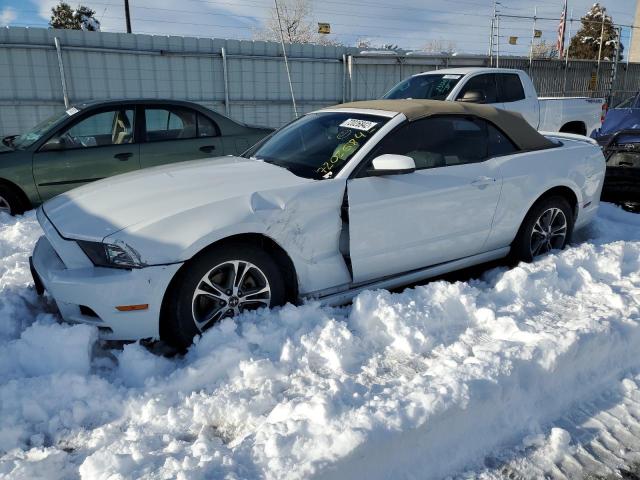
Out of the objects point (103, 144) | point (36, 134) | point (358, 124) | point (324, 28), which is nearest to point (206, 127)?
point (103, 144)

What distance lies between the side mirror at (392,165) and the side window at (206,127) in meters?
3.80

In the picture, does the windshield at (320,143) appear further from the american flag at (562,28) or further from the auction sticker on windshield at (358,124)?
the american flag at (562,28)

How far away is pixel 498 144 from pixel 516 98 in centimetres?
537

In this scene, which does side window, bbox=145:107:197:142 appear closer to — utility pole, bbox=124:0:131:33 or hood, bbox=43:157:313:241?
hood, bbox=43:157:313:241

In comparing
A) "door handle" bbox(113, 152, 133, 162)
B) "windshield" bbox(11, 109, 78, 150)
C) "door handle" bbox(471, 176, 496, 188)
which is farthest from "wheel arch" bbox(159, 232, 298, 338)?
"windshield" bbox(11, 109, 78, 150)

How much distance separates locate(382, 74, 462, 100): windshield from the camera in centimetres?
837

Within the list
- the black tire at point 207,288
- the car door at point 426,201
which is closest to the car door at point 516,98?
the car door at point 426,201

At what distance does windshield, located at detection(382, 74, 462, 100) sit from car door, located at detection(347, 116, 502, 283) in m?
4.33

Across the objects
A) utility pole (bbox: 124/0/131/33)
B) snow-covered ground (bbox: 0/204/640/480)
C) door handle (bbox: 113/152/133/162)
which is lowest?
snow-covered ground (bbox: 0/204/640/480)

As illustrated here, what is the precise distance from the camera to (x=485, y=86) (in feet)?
28.5

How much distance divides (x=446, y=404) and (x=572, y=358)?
95 centimetres

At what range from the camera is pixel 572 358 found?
301 centimetres

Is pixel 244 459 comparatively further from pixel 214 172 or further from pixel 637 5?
pixel 637 5

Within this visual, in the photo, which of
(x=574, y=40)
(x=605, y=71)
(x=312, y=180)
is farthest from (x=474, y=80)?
(x=574, y=40)
